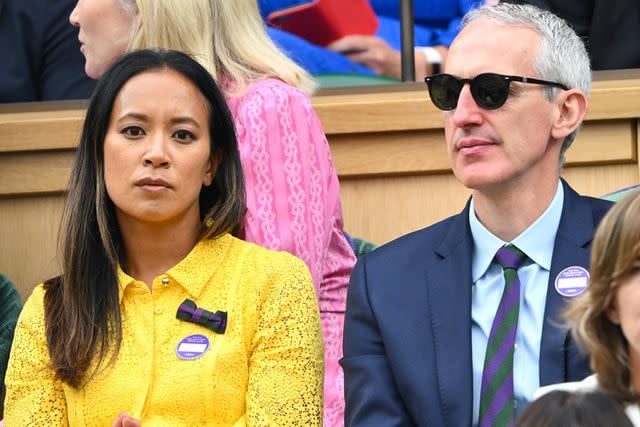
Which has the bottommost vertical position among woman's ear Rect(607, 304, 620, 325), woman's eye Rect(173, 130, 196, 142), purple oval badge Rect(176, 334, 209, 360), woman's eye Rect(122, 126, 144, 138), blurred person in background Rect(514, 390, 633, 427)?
purple oval badge Rect(176, 334, 209, 360)

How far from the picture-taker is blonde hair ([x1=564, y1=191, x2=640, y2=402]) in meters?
2.61

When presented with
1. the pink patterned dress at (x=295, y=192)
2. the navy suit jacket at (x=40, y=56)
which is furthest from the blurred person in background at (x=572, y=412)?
the navy suit jacket at (x=40, y=56)

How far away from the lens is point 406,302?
10.8 feet

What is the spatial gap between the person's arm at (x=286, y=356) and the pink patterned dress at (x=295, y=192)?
12.2 inches

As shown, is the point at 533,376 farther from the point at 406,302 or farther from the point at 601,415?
the point at 601,415

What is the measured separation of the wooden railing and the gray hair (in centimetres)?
125

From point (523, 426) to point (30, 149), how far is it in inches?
119

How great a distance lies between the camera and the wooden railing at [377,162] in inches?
186

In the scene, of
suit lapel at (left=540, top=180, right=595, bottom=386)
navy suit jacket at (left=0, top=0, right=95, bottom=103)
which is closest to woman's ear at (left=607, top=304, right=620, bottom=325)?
suit lapel at (left=540, top=180, right=595, bottom=386)

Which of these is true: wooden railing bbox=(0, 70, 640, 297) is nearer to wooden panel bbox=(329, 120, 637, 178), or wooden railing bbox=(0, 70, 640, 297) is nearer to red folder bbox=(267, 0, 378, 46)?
wooden panel bbox=(329, 120, 637, 178)

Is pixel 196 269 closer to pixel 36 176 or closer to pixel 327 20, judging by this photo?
pixel 36 176

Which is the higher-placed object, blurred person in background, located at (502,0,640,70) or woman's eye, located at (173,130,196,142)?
woman's eye, located at (173,130,196,142)

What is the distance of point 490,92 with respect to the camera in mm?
3312

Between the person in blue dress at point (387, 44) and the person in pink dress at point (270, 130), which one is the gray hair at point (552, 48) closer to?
the person in pink dress at point (270, 130)
